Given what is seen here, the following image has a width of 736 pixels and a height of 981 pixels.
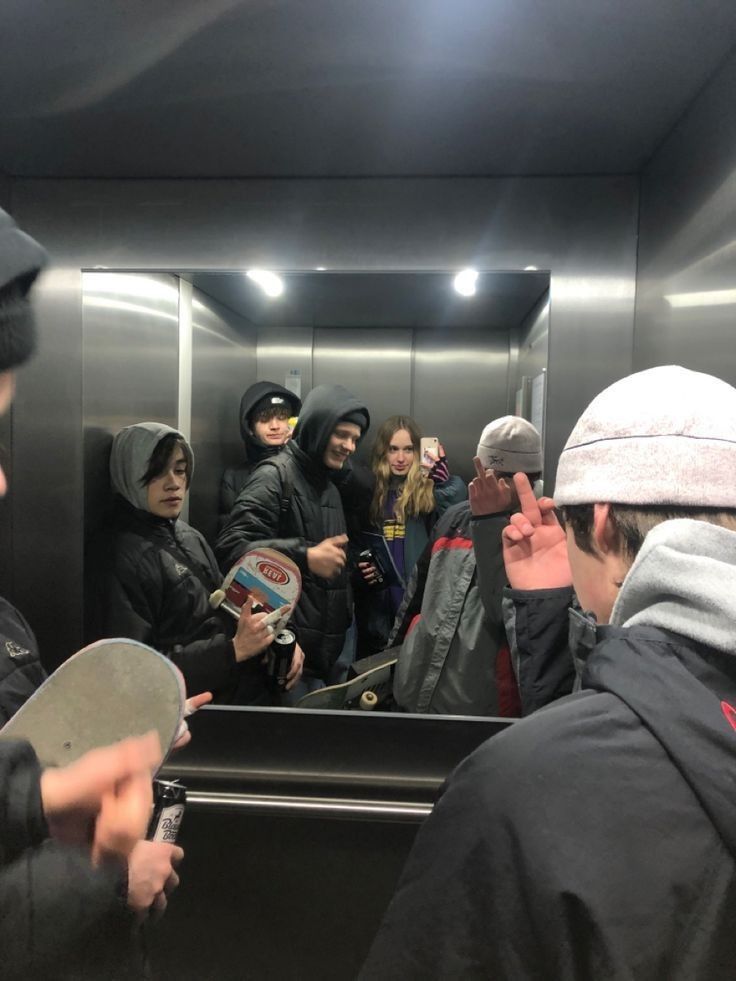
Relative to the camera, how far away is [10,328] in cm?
56

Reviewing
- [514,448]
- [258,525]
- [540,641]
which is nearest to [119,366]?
[258,525]

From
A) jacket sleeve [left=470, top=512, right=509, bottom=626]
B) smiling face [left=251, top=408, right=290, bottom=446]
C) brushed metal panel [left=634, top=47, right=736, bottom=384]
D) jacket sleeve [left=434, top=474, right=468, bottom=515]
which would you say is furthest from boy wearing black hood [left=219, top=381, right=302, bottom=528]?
brushed metal panel [left=634, top=47, right=736, bottom=384]

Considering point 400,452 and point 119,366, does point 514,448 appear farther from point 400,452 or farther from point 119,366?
point 119,366

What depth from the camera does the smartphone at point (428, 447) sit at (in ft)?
4.60

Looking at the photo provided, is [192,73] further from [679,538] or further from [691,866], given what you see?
[691,866]

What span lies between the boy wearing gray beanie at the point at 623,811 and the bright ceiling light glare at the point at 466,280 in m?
0.83

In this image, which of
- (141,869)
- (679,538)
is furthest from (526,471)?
(141,869)

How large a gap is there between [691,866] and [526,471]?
0.95 m

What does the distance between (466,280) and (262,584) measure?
0.82 meters

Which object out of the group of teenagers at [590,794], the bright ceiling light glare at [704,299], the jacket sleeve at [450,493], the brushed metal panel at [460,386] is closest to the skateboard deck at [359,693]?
the jacket sleeve at [450,493]

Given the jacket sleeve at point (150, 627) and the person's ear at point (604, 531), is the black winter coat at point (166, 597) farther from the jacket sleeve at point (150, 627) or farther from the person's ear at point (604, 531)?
the person's ear at point (604, 531)

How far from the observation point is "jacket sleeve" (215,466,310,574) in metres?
1.42

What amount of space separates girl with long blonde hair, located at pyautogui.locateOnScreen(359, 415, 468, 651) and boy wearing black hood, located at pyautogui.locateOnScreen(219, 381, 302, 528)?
217 millimetres

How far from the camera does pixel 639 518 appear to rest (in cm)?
65
